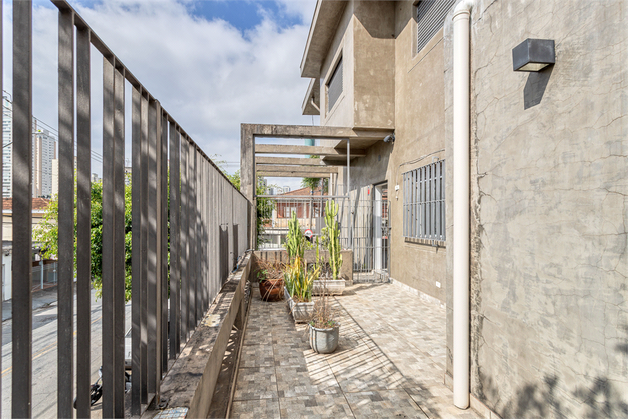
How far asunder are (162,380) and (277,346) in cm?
272

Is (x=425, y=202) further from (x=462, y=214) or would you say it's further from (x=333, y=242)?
(x=462, y=214)

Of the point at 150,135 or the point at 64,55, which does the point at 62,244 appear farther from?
the point at 150,135

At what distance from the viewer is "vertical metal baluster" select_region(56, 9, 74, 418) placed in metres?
0.97

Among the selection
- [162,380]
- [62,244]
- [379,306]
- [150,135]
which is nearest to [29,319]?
[62,244]

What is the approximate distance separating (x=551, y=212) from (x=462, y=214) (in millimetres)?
827

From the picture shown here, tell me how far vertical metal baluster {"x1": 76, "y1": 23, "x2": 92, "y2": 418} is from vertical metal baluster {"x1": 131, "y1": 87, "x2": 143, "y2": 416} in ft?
1.30

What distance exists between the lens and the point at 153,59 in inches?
348

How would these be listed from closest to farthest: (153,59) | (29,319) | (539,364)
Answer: (29,319)
(539,364)
(153,59)

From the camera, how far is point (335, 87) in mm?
11477

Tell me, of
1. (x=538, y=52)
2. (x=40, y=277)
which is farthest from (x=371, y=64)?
(x=40, y=277)

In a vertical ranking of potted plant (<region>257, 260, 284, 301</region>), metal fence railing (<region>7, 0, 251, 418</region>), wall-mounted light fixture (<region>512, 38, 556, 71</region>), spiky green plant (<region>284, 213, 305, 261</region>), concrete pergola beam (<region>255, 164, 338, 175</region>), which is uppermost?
concrete pergola beam (<region>255, 164, 338, 175</region>)

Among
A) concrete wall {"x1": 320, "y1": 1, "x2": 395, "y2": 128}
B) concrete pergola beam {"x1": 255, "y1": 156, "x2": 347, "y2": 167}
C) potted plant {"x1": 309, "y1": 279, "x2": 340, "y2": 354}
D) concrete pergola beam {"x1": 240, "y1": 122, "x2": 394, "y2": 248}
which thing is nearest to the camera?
potted plant {"x1": 309, "y1": 279, "x2": 340, "y2": 354}

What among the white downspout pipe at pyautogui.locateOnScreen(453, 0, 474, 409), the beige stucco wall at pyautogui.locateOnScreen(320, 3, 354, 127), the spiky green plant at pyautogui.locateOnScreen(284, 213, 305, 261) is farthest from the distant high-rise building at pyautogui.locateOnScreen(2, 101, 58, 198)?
the beige stucco wall at pyautogui.locateOnScreen(320, 3, 354, 127)

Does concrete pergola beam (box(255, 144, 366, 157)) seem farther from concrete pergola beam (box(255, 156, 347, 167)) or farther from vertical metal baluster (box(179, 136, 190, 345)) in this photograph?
vertical metal baluster (box(179, 136, 190, 345))
